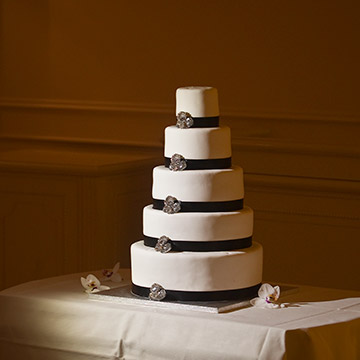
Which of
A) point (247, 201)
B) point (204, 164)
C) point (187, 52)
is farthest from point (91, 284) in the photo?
point (187, 52)

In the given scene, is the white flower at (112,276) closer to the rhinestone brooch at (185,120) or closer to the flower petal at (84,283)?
the flower petal at (84,283)

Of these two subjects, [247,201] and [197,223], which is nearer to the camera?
[197,223]

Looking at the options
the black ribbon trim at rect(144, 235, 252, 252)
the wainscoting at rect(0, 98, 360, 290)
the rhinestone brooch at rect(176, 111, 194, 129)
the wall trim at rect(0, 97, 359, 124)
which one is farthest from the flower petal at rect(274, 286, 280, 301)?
the wall trim at rect(0, 97, 359, 124)

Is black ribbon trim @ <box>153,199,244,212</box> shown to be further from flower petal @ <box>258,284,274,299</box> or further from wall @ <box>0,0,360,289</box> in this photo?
wall @ <box>0,0,360,289</box>

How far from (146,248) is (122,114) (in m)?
2.91

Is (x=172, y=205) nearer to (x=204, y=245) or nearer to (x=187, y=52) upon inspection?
(x=204, y=245)

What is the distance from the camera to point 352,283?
5.09m

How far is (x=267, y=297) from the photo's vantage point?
2939 millimetres

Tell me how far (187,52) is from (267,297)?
2935 mm

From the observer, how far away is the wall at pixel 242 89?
17.1 feet

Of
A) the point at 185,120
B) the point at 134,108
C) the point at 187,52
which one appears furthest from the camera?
the point at 134,108

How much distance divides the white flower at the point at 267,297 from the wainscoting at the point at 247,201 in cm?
206

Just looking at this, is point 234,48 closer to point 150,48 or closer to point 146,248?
point 150,48

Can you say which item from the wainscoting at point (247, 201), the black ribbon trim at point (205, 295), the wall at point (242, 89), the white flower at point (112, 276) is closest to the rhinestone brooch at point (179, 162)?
the black ribbon trim at point (205, 295)
